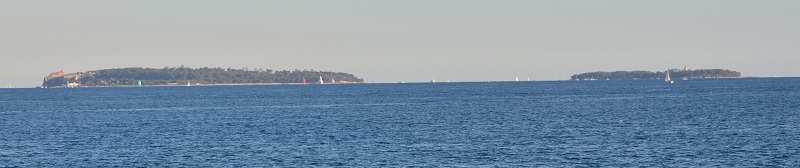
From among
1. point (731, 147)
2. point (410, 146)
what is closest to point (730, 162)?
point (731, 147)

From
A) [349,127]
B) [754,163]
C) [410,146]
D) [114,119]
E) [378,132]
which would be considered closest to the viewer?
[754,163]

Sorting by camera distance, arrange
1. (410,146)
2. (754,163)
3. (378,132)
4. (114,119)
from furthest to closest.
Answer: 1. (114,119)
2. (378,132)
3. (410,146)
4. (754,163)

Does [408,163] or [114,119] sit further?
[114,119]

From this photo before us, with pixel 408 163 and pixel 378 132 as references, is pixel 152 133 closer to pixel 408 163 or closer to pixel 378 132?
pixel 378 132

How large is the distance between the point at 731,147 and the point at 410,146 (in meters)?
20.0

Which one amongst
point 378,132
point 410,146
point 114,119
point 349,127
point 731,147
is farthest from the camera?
point 114,119

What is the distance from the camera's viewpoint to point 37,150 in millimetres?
75062

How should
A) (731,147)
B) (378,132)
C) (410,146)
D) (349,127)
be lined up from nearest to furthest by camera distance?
1. (731,147)
2. (410,146)
3. (378,132)
4. (349,127)

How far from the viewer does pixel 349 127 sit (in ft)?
322

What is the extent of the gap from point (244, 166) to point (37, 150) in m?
19.2

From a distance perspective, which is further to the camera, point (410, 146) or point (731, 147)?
point (410, 146)

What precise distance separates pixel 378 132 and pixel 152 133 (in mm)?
18550

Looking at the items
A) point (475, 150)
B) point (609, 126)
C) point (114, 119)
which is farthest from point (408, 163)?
point (114, 119)

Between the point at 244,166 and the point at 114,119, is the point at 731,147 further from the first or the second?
the point at 114,119
